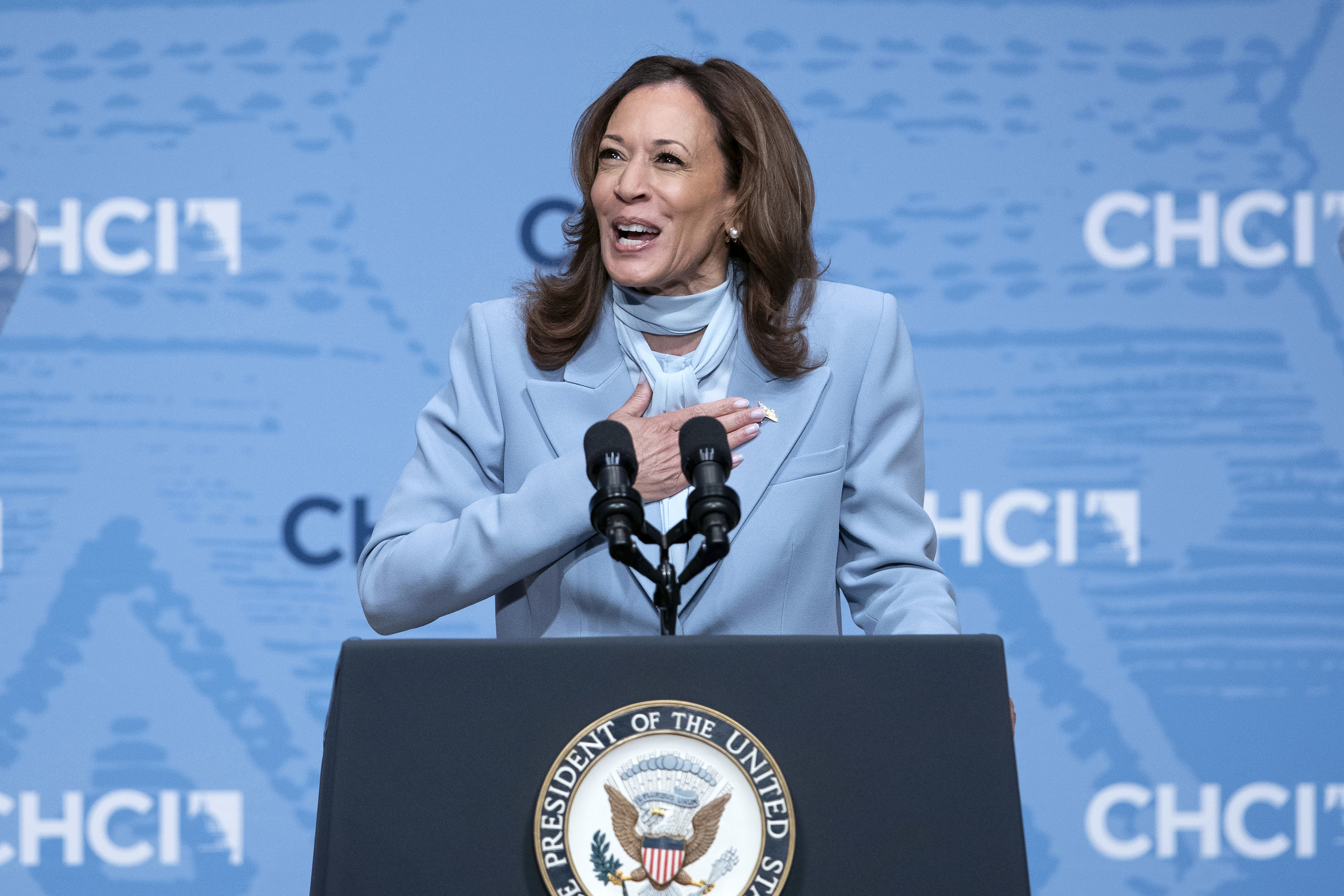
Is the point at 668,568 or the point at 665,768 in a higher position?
the point at 668,568

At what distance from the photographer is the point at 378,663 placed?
0.98 meters

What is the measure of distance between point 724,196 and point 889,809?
3.00 ft

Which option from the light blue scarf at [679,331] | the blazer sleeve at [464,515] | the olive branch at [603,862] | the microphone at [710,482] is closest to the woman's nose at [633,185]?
the light blue scarf at [679,331]

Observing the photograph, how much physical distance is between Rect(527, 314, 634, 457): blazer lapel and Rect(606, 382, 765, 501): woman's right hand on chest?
1.7 inches

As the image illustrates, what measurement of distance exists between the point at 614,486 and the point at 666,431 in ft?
1.34

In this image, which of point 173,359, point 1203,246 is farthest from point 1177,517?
point 173,359

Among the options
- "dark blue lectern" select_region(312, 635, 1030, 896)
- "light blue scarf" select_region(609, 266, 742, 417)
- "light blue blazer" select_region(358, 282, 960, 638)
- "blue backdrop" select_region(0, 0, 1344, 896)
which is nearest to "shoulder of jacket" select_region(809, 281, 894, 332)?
"light blue blazer" select_region(358, 282, 960, 638)

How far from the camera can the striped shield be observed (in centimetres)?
92

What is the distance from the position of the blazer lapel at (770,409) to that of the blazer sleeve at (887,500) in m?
0.08

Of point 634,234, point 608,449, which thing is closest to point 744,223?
point 634,234

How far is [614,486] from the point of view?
41.3 inches

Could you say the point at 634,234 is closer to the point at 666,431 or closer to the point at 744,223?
the point at 744,223

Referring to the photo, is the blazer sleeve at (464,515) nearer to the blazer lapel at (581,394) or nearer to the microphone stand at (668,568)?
the blazer lapel at (581,394)

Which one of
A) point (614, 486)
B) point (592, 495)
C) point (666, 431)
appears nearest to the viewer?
point (614, 486)
